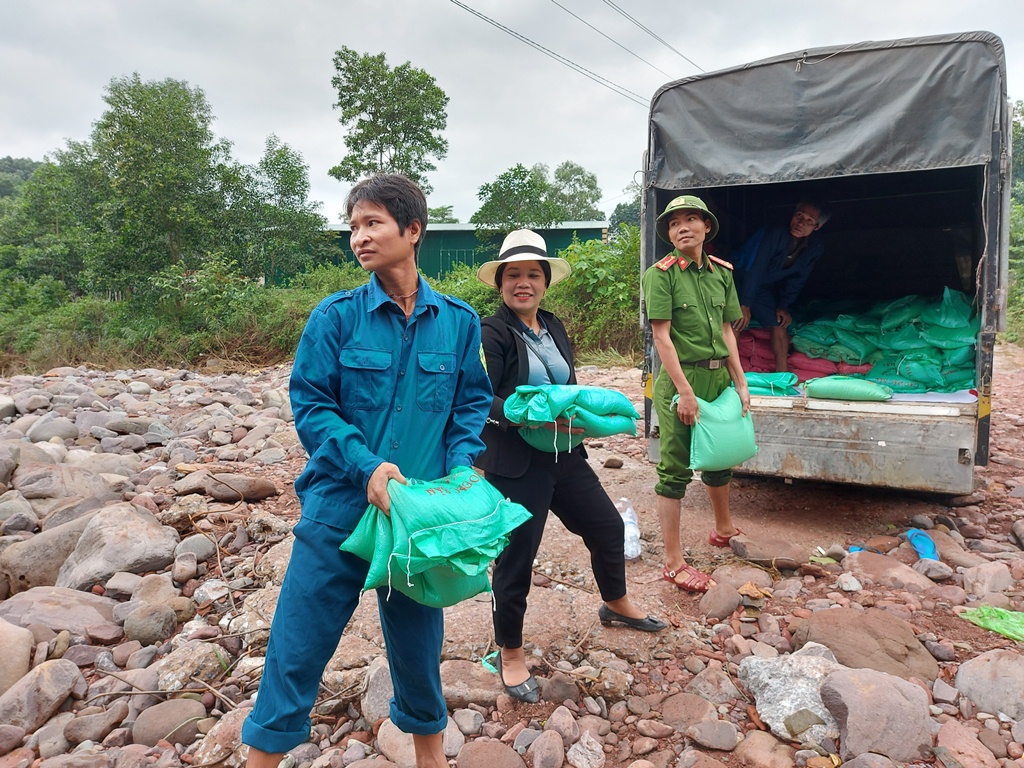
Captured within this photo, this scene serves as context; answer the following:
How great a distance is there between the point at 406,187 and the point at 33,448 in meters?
5.10

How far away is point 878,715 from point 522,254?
6.40ft

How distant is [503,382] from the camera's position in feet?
8.05

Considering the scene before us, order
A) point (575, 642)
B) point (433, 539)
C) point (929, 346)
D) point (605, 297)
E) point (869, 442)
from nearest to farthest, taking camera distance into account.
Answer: point (433, 539), point (575, 642), point (869, 442), point (929, 346), point (605, 297)

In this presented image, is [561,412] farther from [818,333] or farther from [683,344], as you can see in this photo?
[818,333]

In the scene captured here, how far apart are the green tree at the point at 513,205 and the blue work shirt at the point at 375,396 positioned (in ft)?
60.0

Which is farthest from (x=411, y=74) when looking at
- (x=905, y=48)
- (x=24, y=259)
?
(x=905, y=48)

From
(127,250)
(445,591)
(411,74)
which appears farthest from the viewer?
(411,74)

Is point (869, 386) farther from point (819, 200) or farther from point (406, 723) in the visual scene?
point (406, 723)

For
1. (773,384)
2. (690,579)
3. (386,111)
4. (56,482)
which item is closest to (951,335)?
(773,384)

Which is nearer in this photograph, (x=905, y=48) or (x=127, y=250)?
(x=905, y=48)

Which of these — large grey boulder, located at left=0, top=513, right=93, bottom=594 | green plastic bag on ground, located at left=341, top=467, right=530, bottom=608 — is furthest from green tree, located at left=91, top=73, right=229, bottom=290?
green plastic bag on ground, located at left=341, top=467, right=530, bottom=608

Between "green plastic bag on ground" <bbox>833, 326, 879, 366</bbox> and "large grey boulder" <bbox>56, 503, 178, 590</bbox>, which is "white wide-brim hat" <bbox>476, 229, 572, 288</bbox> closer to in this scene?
"large grey boulder" <bbox>56, 503, 178, 590</bbox>

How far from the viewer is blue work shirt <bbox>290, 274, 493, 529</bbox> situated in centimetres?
164

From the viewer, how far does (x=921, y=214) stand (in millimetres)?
6047
